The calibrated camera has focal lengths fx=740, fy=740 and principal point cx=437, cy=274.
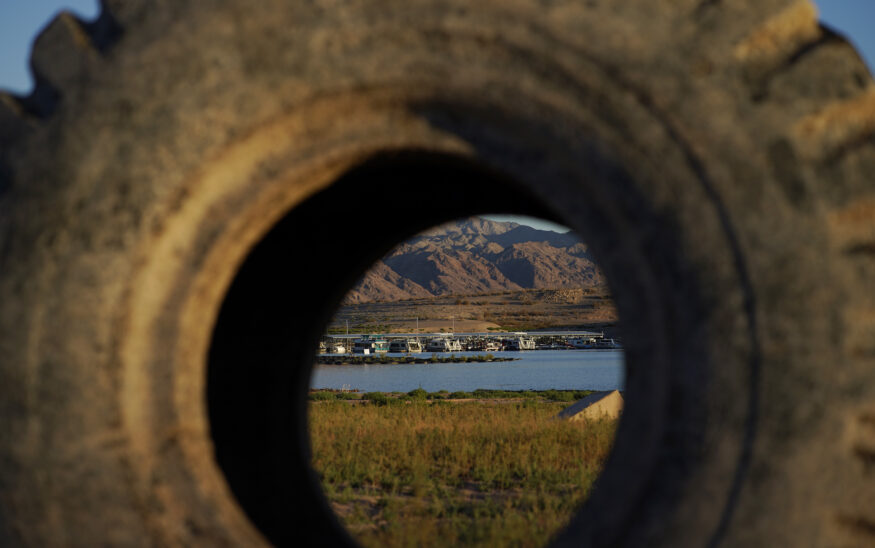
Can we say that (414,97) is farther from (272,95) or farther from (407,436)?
(407,436)

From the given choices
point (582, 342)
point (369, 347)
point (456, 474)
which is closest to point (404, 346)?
point (369, 347)

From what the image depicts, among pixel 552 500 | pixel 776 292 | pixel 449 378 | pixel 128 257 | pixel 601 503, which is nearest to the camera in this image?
pixel 776 292

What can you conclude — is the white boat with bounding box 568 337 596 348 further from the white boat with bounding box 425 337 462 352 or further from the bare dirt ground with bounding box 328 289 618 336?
the white boat with bounding box 425 337 462 352

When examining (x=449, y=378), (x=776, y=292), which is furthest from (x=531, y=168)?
(x=449, y=378)

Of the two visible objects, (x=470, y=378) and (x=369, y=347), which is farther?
(x=369, y=347)

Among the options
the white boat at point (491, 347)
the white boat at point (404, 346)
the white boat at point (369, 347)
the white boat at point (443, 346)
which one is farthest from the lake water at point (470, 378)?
the white boat at point (491, 347)

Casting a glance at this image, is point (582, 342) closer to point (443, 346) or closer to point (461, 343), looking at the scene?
point (461, 343)

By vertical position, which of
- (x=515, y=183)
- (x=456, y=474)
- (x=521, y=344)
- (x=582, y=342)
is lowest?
(x=456, y=474)
